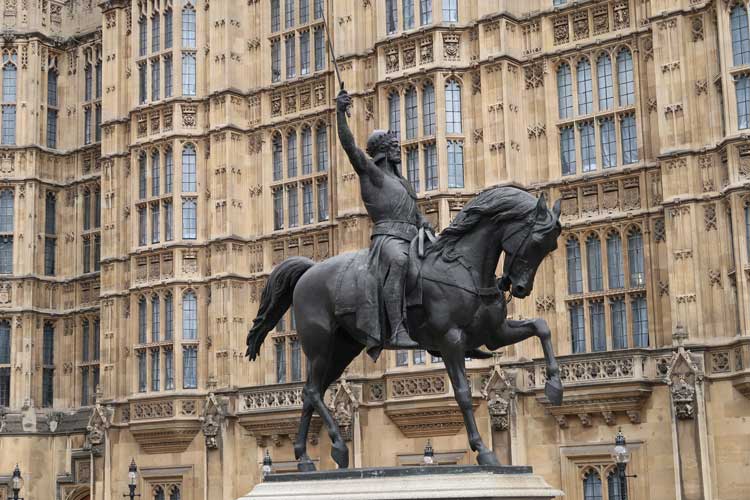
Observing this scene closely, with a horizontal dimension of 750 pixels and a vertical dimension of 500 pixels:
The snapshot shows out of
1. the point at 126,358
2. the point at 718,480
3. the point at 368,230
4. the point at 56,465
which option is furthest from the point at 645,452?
the point at 56,465

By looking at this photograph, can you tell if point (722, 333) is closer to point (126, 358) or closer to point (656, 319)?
point (656, 319)

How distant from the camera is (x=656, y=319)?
97.9 ft

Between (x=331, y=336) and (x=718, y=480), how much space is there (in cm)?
1735

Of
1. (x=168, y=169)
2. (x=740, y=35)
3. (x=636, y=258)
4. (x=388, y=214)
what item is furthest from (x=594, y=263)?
(x=388, y=214)

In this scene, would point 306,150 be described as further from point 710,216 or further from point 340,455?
point 340,455

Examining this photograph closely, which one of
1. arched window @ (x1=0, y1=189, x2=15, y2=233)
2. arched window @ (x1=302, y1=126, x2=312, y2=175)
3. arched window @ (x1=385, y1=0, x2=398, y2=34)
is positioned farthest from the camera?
arched window @ (x1=0, y1=189, x2=15, y2=233)

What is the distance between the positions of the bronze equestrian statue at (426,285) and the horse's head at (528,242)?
0.01m

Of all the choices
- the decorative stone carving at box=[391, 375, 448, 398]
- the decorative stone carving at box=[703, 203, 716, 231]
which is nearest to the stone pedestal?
the decorative stone carving at box=[703, 203, 716, 231]

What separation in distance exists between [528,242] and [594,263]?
19.4 meters

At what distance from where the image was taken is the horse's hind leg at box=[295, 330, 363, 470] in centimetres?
1309

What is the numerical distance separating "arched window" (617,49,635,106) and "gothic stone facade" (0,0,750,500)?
0.07m

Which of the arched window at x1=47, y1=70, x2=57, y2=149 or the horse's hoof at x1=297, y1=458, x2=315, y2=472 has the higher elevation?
the arched window at x1=47, y1=70, x2=57, y2=149

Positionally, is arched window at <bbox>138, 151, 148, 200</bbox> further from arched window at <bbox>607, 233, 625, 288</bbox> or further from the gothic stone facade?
arched window at <bbox>607, 233, 625, 288</bbox>

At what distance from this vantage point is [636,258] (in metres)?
30.6
